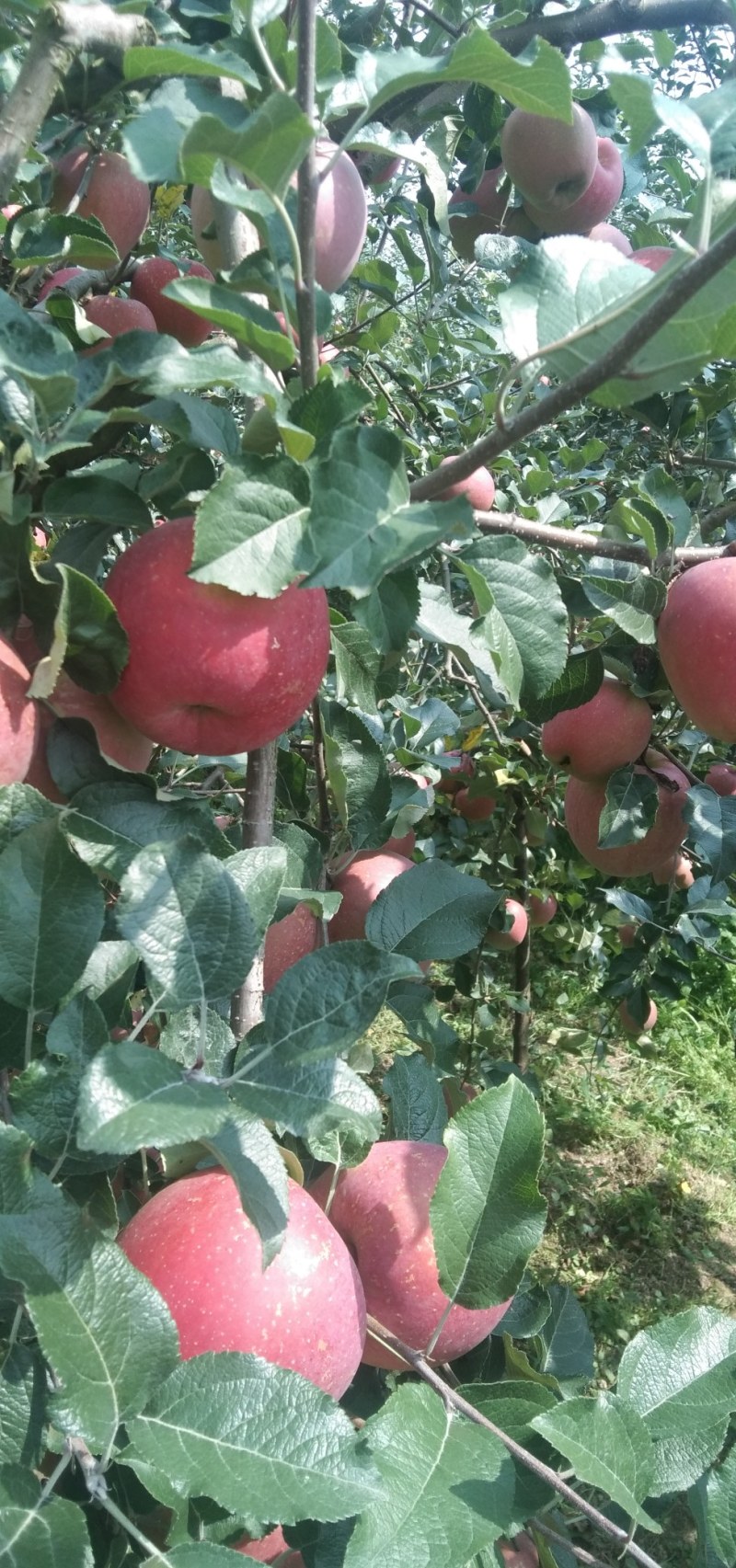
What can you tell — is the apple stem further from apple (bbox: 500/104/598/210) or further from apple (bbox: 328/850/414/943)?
apple (bbox: 500/104/598/210)

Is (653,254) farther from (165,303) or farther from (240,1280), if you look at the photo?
(240,1280)

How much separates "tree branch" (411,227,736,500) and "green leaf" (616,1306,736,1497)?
2.28 ft

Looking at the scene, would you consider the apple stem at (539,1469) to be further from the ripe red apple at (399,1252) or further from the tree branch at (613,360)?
the tree branch at (613,360)

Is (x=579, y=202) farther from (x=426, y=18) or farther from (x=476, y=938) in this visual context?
(x=476, y=938)

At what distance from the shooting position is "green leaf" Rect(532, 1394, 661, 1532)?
66 cm

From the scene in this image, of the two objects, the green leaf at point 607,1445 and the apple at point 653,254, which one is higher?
the apple at point 653,254

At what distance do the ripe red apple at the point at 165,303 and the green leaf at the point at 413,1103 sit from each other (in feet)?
3.21

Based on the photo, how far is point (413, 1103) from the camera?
1.05 m

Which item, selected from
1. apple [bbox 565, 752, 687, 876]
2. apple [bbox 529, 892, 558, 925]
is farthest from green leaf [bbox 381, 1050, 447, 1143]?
apple [bbox 529, 892, 558, 925]

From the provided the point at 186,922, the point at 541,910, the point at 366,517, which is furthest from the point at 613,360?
the point at 541,910

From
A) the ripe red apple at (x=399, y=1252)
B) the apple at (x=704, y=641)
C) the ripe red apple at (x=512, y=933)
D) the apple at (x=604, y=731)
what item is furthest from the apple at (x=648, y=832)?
the ripe red apple at (x=399, y=1252)

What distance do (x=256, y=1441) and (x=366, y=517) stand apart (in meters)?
0.51

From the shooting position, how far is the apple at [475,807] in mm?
2426

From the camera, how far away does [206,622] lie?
2.08 feet
